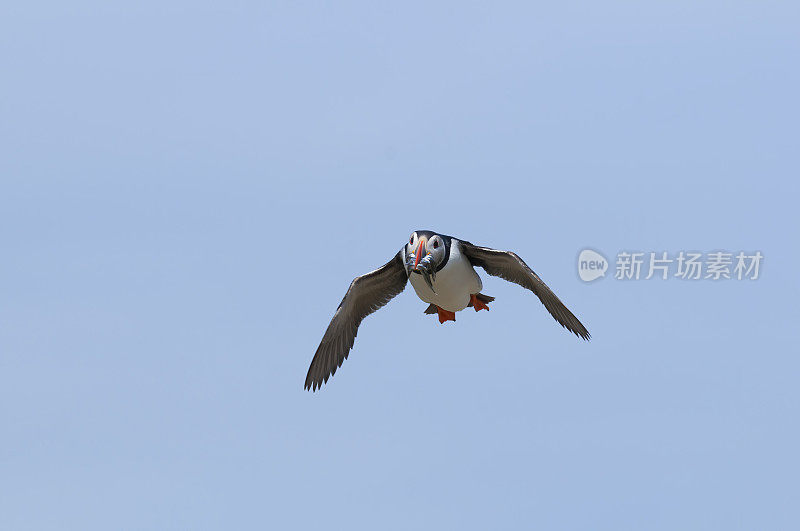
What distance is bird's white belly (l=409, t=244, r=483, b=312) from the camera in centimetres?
2734

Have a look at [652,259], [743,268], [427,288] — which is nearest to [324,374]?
[427,288]

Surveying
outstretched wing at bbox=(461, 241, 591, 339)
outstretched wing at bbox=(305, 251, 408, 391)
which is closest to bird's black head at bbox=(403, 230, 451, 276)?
outstretched wing at bbox=(461, 241, 591, 339)

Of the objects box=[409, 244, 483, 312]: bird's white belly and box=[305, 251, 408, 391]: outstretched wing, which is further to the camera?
box=[305, 251, 408, 391]: outstretched wing

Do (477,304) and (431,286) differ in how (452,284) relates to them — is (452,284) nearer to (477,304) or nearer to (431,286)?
(431,286)

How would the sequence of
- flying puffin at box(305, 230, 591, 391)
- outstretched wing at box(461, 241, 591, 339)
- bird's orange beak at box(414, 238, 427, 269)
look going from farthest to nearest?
outstretched wing at box(461, 241, 591, 339) < flying puffin at box(305, 230, 591, 391) < bird's orange beak at box(414, 238, 427, 269)

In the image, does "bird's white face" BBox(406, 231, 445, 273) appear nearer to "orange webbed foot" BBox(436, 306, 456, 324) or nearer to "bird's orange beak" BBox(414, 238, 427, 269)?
"bird's orange beak" BBox(414, 238, 427, 269)

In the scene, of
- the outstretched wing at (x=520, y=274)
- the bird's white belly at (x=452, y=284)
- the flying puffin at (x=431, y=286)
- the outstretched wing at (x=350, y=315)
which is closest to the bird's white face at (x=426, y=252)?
the flying puffin at (x=431, y=286)

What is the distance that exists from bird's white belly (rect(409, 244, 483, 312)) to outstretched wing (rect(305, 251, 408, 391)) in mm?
1041

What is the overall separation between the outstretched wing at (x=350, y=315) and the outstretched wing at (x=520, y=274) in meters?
2.16

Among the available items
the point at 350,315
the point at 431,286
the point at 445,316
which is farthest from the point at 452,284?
the point at 350,315

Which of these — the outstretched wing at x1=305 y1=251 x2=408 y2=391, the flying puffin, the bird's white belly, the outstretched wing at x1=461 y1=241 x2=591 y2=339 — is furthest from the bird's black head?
the outstretched wing at x1=305 y1=251 x2=408 y2=391

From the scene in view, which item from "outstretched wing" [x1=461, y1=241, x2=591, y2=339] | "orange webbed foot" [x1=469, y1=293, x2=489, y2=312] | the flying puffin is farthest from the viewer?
"orange webbed foot" [x1=469, y1=293, x2=489, y2=312]

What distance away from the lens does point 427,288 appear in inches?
1098

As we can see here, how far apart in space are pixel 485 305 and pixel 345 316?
347 centimetres
